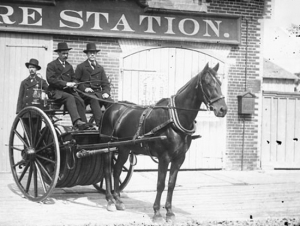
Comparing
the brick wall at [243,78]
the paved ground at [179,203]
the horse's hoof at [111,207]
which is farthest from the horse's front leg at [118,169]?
the brick wall at [243,78]

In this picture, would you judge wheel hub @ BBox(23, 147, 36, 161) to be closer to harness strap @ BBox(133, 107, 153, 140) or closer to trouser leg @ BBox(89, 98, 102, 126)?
trouser leg @ BBox(89, 98, 102, 126)

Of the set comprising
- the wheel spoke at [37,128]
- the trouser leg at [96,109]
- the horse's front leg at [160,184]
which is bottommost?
the horse's front leg at [160,184]

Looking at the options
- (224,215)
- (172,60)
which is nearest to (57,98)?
(224,215)

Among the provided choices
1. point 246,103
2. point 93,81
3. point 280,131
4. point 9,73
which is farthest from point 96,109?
point 280,131

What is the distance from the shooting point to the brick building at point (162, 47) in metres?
11.0

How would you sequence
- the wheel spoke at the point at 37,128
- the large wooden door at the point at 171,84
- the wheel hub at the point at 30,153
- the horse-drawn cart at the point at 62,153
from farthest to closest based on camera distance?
the large wooden door at the point at 171,84, the wheel hub at the point at 30,153, the wheel spoke at the point at 37,128, the horse-drawn cart at the point at 62,153

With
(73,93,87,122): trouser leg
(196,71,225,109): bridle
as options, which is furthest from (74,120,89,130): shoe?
(196,71,225,109): bridle

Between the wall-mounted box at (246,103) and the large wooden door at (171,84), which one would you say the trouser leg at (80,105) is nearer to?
the large wooden door at (171,84)

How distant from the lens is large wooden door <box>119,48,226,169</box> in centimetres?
1170

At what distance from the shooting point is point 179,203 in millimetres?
7977

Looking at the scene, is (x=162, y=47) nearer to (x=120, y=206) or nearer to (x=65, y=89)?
(x=65, y=89)

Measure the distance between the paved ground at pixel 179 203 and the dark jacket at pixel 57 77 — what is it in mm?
1748

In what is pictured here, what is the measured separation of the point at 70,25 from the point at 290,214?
664 cm

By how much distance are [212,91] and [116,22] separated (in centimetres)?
576
